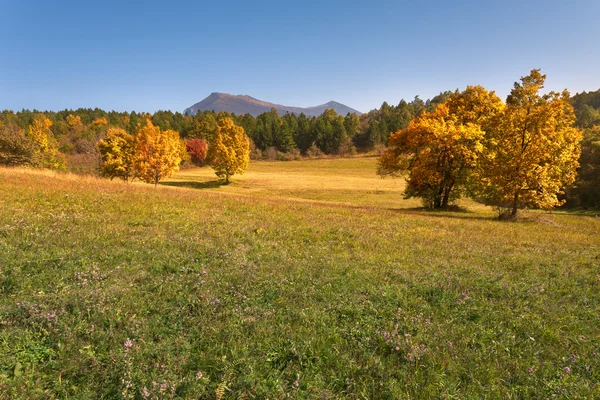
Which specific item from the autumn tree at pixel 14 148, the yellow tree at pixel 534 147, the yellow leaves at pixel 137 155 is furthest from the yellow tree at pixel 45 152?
the yellow tree at pixel 534 147

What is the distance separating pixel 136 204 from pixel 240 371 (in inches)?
503

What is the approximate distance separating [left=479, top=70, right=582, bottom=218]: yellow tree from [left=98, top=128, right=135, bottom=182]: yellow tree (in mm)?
55336

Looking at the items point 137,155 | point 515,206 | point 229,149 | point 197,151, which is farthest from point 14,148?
point 197,151

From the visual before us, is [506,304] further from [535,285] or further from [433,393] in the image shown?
[433,393]

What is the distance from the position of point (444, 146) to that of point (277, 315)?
2737cm

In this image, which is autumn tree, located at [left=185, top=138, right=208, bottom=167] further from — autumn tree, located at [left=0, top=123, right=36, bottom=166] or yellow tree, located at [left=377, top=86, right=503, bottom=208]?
yellow tree, located at [left=377, top=86, right=503, bottom=208]

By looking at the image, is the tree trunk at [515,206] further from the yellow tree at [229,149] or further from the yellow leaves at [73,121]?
the yellow leaves at [73,121]

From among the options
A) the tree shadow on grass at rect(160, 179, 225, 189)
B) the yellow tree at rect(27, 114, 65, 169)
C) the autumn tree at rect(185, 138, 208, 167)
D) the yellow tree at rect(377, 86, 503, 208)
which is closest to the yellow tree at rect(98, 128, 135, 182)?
the yellow tree at rect(27, 114, 65, 169)

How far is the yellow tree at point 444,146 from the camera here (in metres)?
27.6

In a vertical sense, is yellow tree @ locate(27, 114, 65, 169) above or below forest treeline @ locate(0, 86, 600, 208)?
below

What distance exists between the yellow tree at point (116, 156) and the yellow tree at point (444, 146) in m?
Answer: 46.3

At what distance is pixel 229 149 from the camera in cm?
6550

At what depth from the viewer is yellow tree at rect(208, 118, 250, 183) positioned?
64.9 meters

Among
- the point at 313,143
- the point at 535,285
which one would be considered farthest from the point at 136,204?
the point at 313,143
